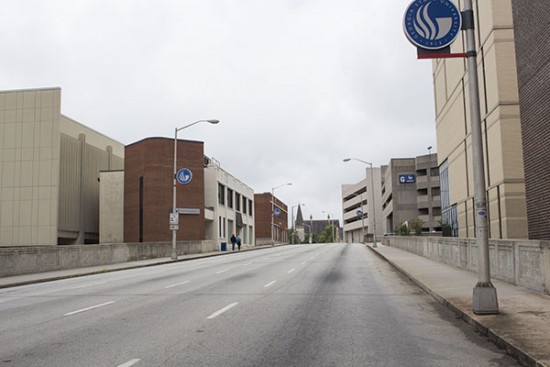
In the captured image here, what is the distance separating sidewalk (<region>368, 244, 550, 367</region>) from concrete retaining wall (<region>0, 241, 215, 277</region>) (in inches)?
651

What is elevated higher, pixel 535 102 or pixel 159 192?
pixel 159 192

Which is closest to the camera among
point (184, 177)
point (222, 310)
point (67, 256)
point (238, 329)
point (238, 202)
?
point (238, 329)

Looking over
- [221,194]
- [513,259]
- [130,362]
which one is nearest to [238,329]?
[130,362]

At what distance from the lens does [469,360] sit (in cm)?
655

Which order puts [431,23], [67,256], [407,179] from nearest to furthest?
[431,23] → [67,256] → [407,179]

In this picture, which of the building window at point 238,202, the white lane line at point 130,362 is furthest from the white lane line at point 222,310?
the building window at point 238,202

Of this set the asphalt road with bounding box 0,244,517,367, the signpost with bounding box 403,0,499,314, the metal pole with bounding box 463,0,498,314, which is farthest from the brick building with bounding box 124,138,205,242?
the metal pole with bounding box 463,0,498,314

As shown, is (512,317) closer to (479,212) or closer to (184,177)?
(479,212)

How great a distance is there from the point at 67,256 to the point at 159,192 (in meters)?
24.7

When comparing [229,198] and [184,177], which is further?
[229,198]

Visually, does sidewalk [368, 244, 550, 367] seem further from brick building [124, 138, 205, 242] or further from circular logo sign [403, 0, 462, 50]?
brick building [124, 138, 205, 242]

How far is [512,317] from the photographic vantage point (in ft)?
28.8

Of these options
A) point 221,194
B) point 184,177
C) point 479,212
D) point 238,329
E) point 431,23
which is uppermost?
point 221,194

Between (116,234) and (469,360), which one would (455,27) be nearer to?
(469,360)
